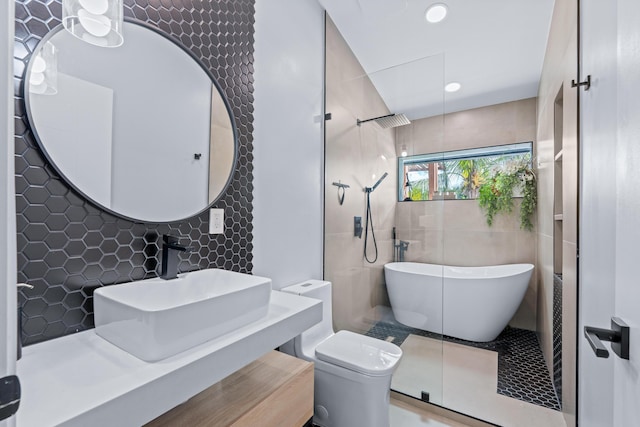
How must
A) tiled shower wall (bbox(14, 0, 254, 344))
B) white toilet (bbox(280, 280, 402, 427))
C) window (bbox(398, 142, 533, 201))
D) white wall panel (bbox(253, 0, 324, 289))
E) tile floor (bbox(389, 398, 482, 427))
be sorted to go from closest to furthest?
tiled shower wall (bbox(14, 0, 254, 344)), white toilet (bbox(280, 280, 402, 427)), white wall panel (bbox(253, 0, 324, 289)), tile floor (bbox(389, 398, 482, 427)), window (bbox(398, 142, 533, 201))

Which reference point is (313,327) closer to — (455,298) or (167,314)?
(167,314)

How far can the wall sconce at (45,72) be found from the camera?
33.3 inches

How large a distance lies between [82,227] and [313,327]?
1.32 meters

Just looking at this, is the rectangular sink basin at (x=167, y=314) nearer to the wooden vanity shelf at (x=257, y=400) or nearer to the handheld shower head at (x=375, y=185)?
the wooden vanity shelf at (x=257, y=400)

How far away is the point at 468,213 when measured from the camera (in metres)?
3.54

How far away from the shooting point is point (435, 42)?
8.14 feet

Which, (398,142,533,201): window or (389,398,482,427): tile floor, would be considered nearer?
(389,398,482,427): tile floor

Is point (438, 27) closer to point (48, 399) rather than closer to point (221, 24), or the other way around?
point (221, 24)

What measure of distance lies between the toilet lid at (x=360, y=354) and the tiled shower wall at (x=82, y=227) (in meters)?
0.74

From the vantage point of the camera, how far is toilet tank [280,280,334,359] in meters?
1.69

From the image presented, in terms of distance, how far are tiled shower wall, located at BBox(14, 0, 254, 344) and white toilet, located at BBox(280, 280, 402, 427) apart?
72cm

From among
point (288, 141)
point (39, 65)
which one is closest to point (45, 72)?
point (39, 65)

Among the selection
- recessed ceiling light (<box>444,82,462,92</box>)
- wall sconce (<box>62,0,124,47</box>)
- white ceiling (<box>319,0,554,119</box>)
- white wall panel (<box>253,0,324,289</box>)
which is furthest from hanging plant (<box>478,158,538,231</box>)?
wall sconce (<box>62,0,124,47</box>)

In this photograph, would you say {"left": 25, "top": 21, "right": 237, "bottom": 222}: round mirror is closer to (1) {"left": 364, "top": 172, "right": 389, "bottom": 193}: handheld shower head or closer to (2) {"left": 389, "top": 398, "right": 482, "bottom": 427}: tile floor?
(1) {"left": 364, "top": 172, "right": 389, "bottom": 193}: handheld shower head
